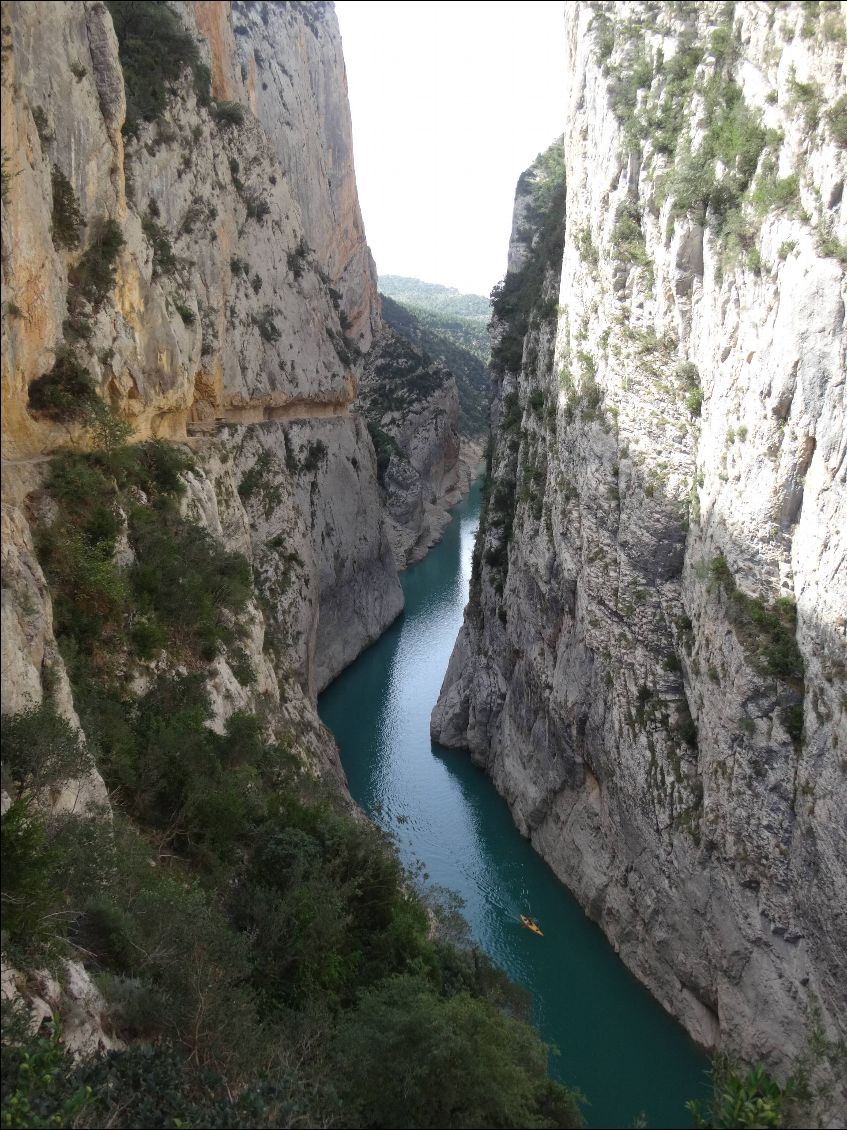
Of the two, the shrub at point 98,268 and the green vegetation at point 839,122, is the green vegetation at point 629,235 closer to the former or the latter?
the green vegetation at point 839,122

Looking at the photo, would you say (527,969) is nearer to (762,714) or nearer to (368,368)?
(762,714)

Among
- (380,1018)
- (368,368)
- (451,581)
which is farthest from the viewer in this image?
A: (368,368)

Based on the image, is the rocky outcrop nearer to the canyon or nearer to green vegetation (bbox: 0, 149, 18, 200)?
the canyon

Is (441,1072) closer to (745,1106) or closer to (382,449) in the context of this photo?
(745,1106)

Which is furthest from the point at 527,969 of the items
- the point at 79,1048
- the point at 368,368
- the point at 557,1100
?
the point at 368,368

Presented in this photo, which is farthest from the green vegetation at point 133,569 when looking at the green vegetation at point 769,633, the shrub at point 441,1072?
the green vegetation at point 769,633

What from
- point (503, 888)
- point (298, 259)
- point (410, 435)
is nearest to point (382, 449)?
point (410, 435)

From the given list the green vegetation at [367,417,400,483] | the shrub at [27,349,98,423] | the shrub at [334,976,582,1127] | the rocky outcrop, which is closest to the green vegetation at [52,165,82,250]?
the shrub at [27,349,98,423]
